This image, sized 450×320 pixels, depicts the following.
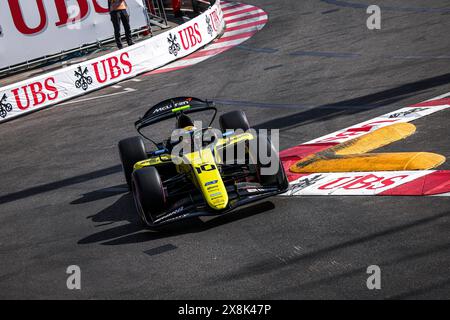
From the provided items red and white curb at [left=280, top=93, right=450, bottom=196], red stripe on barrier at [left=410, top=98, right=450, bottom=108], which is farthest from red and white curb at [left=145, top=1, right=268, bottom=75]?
→ red and white curb at [left=280, top=93, right=450, bottom=196]

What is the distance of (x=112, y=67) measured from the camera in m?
21.1

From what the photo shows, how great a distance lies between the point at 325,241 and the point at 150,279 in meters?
1.96

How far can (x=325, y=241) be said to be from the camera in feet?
27.4

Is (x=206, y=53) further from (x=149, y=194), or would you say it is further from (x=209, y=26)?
(x=149, y=194)

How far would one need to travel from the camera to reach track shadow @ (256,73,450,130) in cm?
1421

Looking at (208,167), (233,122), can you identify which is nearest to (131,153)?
(233,122)

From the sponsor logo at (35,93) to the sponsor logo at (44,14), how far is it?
13.6ft

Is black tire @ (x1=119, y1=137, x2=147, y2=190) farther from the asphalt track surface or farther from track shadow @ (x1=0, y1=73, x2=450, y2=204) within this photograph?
track shadow @ (x1=0, y1=73, x2=450, y2=204)

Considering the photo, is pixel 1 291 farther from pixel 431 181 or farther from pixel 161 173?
pixel 431 181

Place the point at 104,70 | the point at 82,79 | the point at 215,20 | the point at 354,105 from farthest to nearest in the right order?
the point at 215,20 → the point at 104,70 → the point at 82,79 → the point at 354,105

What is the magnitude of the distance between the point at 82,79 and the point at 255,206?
1148 cm

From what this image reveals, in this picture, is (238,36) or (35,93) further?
(238,36)

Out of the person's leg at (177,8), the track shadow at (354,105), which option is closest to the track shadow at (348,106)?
the track shadow at (354,105)
